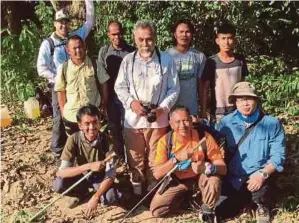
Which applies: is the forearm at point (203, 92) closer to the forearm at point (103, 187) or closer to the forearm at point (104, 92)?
the forearm at point (104, 92)

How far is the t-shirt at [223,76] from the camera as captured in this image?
17.5ft

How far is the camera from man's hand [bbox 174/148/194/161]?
485cm

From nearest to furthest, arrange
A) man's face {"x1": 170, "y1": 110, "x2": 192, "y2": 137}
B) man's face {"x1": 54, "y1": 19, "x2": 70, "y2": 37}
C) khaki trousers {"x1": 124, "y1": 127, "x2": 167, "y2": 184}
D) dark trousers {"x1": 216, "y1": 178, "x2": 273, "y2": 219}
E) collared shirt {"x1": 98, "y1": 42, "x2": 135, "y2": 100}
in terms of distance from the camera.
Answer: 1. man's face {"x1": 170, "y1": 110, "x2": 192, "y2": 137}
2. dark trousers {"x1": 216, "y1": 178, "x2": 273, "y2": 219}
3. khaki trousers {"x1": 124, "y1": 127, "x2": 167, "y2": 184}
4. collared shirt {"x1": 98, "y1": 42, "x2": 135, "y2": 100}
5. man's face {"x1": 54, "y1": 19, "x2": 70, "y2": 37}

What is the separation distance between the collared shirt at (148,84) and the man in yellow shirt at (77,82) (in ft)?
1.17

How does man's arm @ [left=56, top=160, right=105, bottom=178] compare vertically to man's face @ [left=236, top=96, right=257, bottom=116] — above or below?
below

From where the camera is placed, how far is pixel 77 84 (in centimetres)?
541

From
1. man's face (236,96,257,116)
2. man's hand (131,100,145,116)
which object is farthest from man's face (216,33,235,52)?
man's hand (131,100,145,116)

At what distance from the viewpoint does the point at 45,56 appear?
228 inches

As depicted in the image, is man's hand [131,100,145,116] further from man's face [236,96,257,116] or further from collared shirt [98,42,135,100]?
man's face [236,96,257,116]

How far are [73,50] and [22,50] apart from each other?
3.45 m

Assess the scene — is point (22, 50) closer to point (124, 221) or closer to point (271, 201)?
point (124, 221)

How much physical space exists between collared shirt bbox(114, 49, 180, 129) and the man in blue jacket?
0.58 metres

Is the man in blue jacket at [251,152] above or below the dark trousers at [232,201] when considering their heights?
above

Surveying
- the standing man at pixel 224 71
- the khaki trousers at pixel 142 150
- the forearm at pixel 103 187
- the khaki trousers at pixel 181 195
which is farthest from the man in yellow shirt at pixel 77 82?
the khaki trousers at pixel 181 195
